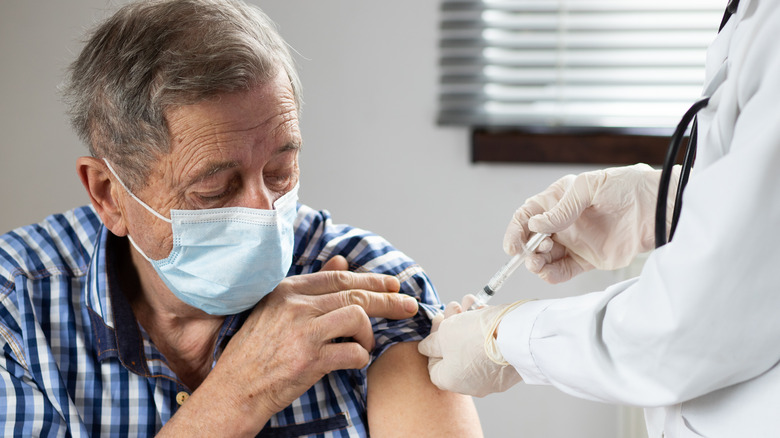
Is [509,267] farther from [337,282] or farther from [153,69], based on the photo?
[153,69]

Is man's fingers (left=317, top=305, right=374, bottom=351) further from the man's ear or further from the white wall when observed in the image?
the white wall

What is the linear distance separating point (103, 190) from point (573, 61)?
1.48m

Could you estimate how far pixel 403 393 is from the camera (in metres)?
1.29

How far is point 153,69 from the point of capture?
1.17m

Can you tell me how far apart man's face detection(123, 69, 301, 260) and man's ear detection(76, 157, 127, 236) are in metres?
0.04

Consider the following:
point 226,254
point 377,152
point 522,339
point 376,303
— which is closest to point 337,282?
point 376,303

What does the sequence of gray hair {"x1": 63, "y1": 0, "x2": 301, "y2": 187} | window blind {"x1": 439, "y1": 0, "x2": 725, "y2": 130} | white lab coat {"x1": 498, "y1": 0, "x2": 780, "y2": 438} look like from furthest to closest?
window blind {"x1": 439, "y1": 0, "x2": 725, "y2": 130}
gray hair {"x1": 63, "y1": 0, "x2": 301, "y2": 187}
white lab coat {"x1": 498, "y1": 0, "x2": 780, "y2": 438}

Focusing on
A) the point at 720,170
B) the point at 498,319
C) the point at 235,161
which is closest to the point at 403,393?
the point at 498,319

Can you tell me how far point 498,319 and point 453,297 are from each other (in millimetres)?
1200

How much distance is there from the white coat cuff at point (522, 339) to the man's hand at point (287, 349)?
0.32 meters

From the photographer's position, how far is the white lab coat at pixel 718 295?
65 centimetres

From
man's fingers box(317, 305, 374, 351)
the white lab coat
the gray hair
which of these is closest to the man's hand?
man's fingers box(317, 305, 374, 351)

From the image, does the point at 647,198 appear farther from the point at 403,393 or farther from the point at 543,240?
the point at 403,393

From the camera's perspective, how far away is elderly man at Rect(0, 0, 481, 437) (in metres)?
1.18
